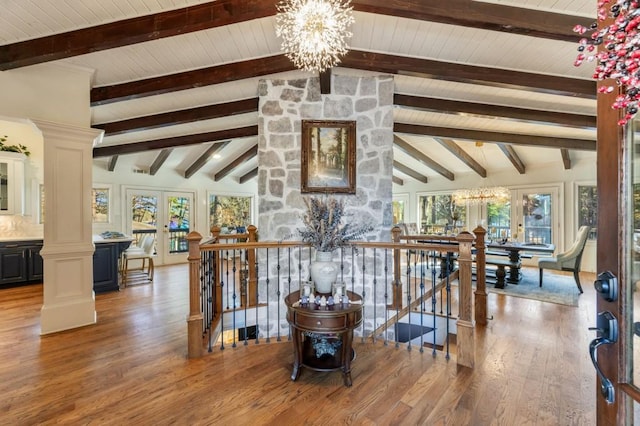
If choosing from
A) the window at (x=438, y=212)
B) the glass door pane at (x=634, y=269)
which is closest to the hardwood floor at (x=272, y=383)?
the glass door pane at (x=634, y=269)

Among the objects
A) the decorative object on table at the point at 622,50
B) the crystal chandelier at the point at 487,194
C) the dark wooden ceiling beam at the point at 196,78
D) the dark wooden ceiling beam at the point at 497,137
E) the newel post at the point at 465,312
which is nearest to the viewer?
the decorative object on table at the point at 622,50

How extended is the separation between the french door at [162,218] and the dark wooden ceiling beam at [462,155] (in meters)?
6.65

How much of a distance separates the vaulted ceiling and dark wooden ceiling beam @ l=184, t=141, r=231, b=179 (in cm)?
121

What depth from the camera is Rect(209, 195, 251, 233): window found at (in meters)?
9.05

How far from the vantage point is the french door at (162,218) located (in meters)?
7.38

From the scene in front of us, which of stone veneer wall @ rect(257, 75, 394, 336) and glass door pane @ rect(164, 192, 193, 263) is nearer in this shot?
stone veneer wall @ rect(257, 75, 394, 336)

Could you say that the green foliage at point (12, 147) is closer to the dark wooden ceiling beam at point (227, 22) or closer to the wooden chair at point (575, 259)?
the dark wooden ceiling beam at point (227, 22)

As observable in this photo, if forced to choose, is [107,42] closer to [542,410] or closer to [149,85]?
[149,85]

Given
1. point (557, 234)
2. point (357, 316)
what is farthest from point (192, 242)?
point (557, 234)

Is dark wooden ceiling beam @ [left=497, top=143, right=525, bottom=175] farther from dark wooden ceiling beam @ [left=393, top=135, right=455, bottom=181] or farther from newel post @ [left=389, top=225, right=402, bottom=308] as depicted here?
newel post @ [left=389, top=225, right=402, bottom=308]

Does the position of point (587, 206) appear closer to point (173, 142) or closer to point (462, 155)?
point (462, 155)

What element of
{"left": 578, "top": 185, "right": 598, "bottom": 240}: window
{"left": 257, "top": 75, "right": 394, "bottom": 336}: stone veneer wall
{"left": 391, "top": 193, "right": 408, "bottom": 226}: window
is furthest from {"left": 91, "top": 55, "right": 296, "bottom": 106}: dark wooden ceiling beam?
{"left": 391, "top": 193, "right": 408, "bottom": 226}: window

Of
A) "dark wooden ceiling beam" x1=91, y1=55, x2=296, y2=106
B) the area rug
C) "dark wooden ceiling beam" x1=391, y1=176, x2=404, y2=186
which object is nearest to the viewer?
"dark wooden ceiling beam" x1=91, y1=55, x2=296, y2=106

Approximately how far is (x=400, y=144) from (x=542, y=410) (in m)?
5.97
